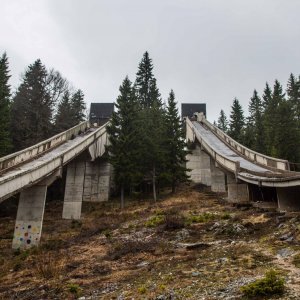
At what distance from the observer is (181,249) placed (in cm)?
1464

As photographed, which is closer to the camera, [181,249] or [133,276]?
[133,276]

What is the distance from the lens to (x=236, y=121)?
6109 centimetres

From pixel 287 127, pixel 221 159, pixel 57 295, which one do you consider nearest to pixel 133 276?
pixel 57 295

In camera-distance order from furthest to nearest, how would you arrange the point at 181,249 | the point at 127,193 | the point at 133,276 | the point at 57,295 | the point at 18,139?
the point at 127,193
the point at 18,139
the point at 181,249
the point at 133,276
the point at 57,295

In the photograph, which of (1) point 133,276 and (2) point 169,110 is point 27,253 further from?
(2) point 169,110

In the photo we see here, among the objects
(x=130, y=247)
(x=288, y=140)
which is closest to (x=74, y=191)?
(x=130, y=247)

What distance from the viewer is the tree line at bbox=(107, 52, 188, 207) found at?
3609 centimetres

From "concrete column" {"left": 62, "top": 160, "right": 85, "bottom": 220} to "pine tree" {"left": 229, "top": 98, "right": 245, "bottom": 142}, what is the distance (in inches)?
1222

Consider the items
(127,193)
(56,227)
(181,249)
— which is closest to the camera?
(181,249)

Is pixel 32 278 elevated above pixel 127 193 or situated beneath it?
situated beneath

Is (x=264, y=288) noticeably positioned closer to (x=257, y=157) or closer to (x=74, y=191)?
(x=257, y=157)

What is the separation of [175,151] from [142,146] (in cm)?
422

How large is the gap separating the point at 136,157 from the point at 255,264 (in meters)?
26.7

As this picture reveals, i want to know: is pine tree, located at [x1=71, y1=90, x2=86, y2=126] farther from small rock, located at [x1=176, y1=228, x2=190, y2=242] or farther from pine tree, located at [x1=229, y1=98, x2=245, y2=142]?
small rock, located at [x1=176, y1=228, x2=190, y2=242]
